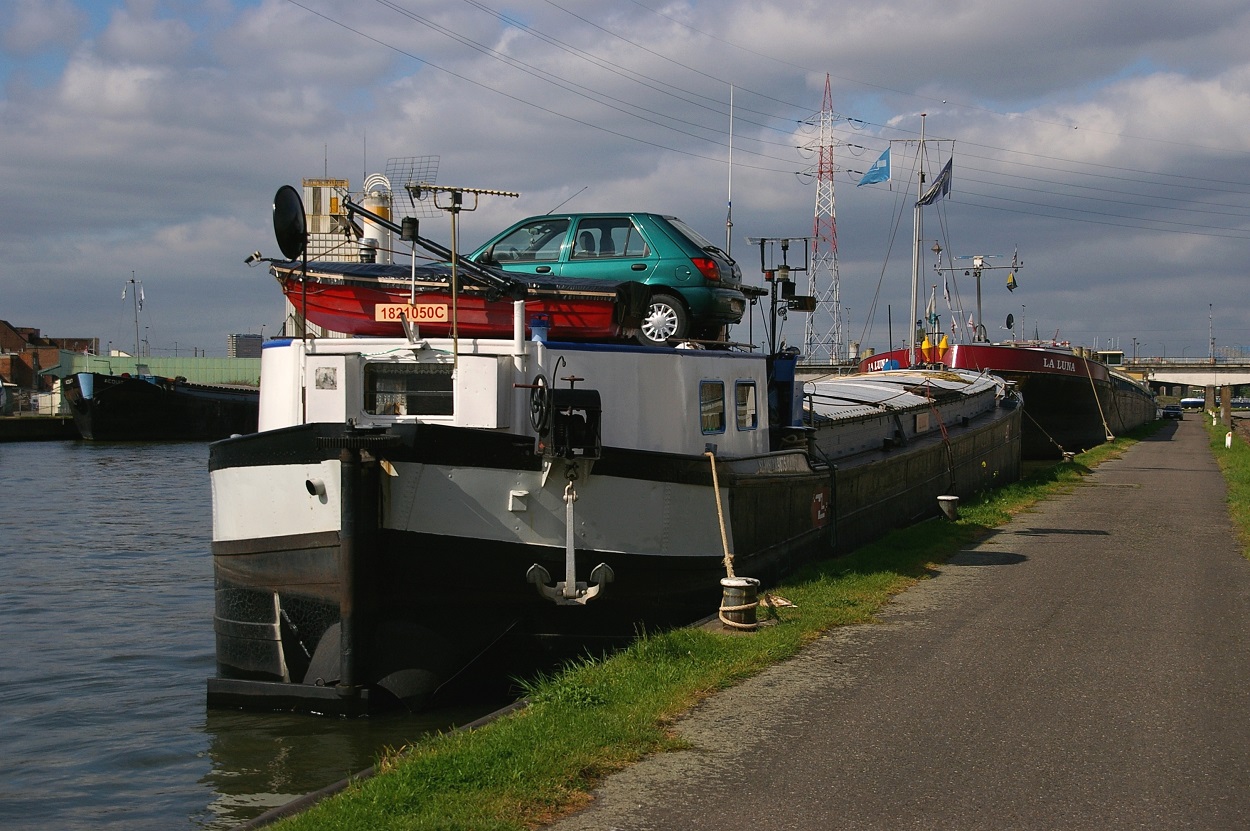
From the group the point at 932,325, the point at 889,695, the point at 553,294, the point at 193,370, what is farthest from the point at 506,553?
the point at 193,370

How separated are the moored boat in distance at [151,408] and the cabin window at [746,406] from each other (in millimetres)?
49967

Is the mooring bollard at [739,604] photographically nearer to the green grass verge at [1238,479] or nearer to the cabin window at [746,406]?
the cabin window at [746,406]

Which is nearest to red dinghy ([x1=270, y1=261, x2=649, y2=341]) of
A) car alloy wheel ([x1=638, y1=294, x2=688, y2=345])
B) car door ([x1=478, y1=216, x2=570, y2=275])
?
car alloy wheel ([x1=638, y1=294, x2=688, y2=345])

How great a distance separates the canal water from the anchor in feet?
3.87

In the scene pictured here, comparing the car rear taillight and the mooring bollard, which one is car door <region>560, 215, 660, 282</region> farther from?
the mooring bollard

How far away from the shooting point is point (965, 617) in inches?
404

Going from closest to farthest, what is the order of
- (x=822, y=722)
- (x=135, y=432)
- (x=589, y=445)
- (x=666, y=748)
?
(x=666, y=748)
(x=822, y=722)
(x=589, y=445)
(x=135, y=432)

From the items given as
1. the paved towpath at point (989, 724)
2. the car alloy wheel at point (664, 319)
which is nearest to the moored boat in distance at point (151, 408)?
the car alloy wheel at point (664, 319)

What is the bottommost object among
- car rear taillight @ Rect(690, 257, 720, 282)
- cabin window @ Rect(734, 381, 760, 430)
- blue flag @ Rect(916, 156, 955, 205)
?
cabin window @ Rect(734, 381, 760, 430)

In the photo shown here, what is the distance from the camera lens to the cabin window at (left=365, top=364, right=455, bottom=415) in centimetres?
981

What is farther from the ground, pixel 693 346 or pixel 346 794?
pixel 693 346

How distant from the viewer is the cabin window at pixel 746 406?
12.4 metres

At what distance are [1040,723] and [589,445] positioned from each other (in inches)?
153

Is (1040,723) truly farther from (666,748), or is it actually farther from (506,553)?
(506,553)
